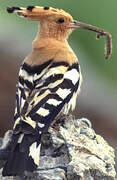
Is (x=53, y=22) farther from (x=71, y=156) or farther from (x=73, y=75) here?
(x=71, y=156)

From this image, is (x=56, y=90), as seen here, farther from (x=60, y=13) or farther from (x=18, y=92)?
(x=60, y=13)

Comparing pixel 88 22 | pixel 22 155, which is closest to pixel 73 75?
pixel 22 155

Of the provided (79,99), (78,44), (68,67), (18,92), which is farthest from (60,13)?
(78,44)

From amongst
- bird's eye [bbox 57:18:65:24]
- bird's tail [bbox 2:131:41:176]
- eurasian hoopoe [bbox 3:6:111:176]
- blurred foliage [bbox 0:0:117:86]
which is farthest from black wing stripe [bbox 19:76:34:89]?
blurred foliage [bbox 0:0:117:86]

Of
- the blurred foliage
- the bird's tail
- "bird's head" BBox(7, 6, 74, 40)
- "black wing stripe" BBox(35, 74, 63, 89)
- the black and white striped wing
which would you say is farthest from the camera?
the blurred foliage

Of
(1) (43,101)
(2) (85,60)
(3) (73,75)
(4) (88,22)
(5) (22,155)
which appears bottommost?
(5) (22,155)

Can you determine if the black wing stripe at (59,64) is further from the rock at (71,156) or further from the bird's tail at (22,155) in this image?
the bird's tail at (22,155)

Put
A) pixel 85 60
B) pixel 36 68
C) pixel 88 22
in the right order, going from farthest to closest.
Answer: pixel 88 22
pixel 85 60
pixel 36 68

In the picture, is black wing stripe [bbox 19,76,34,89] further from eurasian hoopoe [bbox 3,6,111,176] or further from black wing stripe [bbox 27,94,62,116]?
black wing stripe [bbox 27,94,62,116]

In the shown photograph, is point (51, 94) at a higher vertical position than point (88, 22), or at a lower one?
lower
